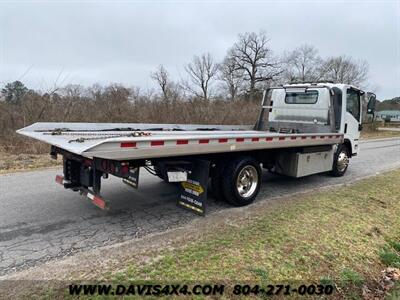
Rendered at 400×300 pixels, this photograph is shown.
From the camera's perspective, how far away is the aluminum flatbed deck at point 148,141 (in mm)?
3598

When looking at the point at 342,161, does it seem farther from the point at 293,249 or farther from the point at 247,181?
the point at 293,249

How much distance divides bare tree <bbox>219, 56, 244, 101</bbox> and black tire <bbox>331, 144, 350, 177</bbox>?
120 ft

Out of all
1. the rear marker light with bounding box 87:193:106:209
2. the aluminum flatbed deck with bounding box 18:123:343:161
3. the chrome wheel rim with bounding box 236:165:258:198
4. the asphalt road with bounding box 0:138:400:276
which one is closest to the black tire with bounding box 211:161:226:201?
the asphalt road with bounding box 0:138:400:276

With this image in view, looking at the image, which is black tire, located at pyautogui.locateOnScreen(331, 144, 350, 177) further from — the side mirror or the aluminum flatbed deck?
the side mirror

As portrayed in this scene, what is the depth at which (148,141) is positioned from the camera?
12.8 ft

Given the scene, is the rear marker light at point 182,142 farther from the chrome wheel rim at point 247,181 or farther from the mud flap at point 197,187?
the chrome wheel rim at point 247,181

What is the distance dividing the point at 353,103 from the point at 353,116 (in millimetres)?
336

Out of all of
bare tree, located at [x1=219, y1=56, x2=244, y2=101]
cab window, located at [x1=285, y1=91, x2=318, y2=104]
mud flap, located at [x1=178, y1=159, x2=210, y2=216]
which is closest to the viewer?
mud flap, located at [x1=178, y1=159, x2=210, y2=216]

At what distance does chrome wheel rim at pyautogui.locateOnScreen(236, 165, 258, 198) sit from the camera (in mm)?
5648

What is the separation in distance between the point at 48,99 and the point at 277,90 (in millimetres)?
9551

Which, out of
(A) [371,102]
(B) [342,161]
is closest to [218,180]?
(B) [342,161]

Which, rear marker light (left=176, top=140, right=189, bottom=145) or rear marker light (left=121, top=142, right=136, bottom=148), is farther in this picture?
rear marker light (left=176, top=140, right=189, bottom=145)

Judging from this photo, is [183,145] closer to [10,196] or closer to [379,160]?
[10,196]

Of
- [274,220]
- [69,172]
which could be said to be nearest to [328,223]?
[274,220]
